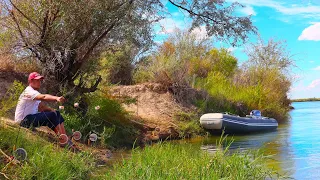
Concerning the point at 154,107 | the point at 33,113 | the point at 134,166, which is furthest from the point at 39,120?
the point at 154,107

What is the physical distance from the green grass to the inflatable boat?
9834 mm

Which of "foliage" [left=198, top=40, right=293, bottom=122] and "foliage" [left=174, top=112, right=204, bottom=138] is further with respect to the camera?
"foliage" [left=198, top=40, right=293, bottom=122]

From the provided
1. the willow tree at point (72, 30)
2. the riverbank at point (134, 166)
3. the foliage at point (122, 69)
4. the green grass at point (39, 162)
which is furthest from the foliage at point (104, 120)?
the foliage at point (122, 69)

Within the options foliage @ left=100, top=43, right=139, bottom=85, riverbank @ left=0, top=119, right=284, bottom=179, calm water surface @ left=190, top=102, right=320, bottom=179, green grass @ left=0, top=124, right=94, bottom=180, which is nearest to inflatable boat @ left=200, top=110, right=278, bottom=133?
calm water surface @ left=190, top=102, right=320, bottom=179

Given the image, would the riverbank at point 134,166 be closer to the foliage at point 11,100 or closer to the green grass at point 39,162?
the green grass at point 39,162

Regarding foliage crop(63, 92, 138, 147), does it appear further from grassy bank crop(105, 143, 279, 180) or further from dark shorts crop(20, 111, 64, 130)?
grassy bank crop(105, 143, 279, 180)

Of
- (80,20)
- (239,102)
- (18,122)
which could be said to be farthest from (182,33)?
(18,122)

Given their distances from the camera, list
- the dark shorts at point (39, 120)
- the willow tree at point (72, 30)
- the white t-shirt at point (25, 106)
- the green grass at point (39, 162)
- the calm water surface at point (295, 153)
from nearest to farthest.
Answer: the green grass at point (39, 162)
the white t-shirt at point (25, 106)
the dark shorts at point (39, 120)
the calm water surface at point (295, 153)
the willow tree at point (72, 30)

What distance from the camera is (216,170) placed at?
641 centimetres

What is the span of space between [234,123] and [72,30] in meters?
8.57

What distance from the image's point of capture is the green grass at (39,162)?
5977 millimetres

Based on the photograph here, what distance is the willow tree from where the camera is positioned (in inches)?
462

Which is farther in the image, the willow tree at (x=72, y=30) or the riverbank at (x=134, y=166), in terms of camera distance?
the willow tree at (x=72, y=30)

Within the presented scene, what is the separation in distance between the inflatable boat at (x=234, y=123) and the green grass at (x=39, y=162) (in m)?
9.83
